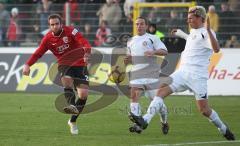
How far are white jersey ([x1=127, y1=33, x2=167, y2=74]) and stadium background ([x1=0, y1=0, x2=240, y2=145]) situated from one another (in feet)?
4.49

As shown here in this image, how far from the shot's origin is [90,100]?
22.0m

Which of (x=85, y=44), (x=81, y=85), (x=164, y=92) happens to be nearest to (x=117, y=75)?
(x=81, y=85)

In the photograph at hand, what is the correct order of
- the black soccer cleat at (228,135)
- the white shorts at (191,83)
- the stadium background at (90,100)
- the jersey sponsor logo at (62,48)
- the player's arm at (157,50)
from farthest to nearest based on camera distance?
1. the jersey sponsor logo at (62,48)
2. the player's arm at (157,50)
3. the stadium background at (90,100)
4. the black soccer cleat at (228,135)
5. the white shorts at (191,83)

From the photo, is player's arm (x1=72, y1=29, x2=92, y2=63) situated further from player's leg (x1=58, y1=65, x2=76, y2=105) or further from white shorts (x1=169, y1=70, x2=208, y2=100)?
white shorts (x1=169, y1=70, x2=208, y2=100)

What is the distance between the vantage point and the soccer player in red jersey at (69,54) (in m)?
15.3

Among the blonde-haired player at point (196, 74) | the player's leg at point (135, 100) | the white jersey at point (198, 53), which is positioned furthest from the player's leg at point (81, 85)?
the white jersey at point (198, 53)

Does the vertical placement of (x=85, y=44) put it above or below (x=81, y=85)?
above

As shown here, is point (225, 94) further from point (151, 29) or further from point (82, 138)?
point (82, 138)

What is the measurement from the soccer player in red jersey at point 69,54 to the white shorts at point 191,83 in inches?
93.5

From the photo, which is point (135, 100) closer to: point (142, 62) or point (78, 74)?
point (142, 62)

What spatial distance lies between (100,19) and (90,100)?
457 centimetres

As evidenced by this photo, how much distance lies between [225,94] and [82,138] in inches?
397

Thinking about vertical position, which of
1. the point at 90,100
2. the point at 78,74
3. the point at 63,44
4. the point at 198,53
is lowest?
the point at 90,100

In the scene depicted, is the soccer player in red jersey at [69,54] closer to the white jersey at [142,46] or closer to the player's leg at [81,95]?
the player's leg at [81,95]
